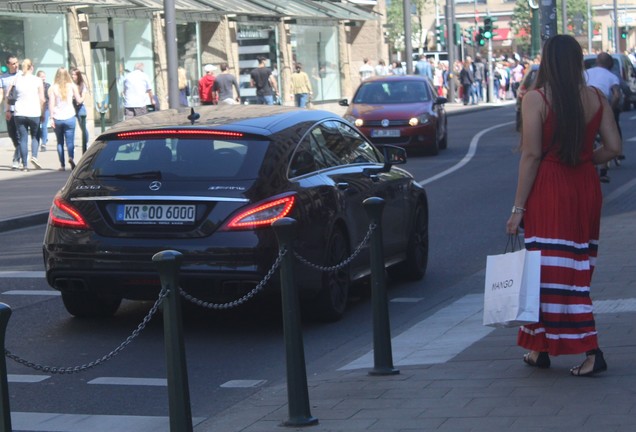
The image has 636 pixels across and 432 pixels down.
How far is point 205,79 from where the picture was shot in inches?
1186

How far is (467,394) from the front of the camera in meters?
6.44

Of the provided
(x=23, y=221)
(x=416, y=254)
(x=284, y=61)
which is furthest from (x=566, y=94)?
(x=284, y=61)

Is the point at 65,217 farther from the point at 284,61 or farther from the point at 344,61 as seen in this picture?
the point at 344,61

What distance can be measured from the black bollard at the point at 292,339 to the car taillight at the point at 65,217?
306cm

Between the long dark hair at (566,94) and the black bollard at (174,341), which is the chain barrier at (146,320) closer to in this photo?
the black bollard at (174,341)

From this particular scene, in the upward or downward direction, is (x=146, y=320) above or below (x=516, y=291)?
above

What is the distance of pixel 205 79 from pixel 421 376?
2364 centimetres

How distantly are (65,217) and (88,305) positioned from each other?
2.93 feet

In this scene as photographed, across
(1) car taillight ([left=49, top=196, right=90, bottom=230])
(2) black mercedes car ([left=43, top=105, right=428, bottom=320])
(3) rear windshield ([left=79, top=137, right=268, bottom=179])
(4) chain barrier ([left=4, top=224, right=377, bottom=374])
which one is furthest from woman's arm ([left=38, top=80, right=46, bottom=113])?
(4) chain barrier ([left=4, top=224, right=377, bottom=374])

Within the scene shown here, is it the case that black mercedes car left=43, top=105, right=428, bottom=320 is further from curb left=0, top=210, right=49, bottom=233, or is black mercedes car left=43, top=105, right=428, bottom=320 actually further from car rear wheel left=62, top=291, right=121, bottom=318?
curb left=0, top=210, right=49, bottom=233

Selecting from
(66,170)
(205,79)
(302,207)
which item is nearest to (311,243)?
(302,207)

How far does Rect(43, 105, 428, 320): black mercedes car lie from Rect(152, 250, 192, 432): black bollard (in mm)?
3275

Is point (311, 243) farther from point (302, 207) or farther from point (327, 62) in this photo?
point (327, 62)

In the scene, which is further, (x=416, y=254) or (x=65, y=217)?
(x=416, y=254)
